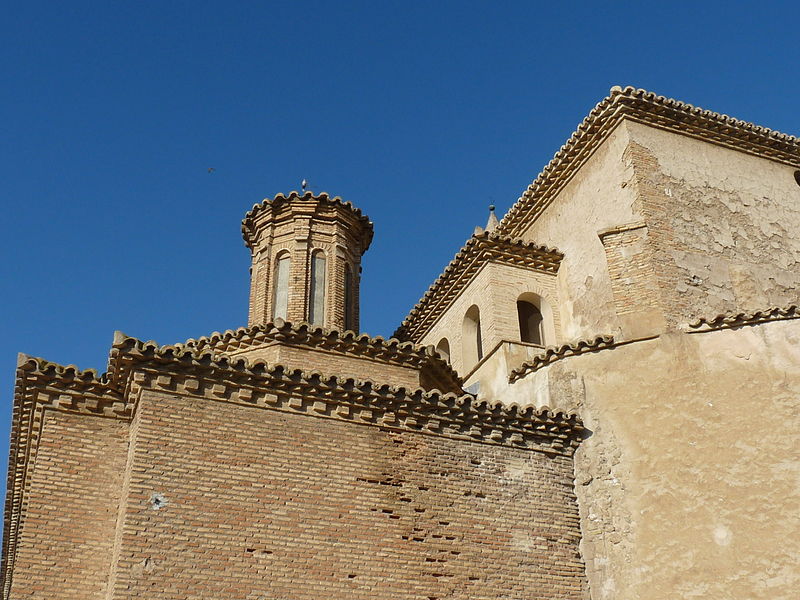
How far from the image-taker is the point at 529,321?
1377cm

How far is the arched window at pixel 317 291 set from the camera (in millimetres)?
12453

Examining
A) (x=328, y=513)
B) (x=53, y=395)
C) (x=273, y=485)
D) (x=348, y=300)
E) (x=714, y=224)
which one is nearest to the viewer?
(x=273, y=485)

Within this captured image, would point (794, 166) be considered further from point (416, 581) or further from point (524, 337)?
point (416, 581)

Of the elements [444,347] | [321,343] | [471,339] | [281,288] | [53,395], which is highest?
[281,288]

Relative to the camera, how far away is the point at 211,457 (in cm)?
850

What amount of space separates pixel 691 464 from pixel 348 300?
5.64 metres

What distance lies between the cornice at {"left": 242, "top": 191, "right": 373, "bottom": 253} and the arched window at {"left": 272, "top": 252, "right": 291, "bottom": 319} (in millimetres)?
838

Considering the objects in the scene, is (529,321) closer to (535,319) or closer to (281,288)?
(535,319)

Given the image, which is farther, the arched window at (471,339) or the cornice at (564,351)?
the arched window at (471,339)

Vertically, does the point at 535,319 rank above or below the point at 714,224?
below

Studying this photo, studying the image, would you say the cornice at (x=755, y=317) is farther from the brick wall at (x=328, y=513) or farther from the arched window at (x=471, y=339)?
the arched window at (x=471, y=339)

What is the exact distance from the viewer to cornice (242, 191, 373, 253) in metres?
13.2

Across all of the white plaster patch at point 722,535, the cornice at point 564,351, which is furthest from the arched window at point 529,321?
the white plaster patch at point 722,535

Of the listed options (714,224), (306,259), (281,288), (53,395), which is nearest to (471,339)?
(306,259)
